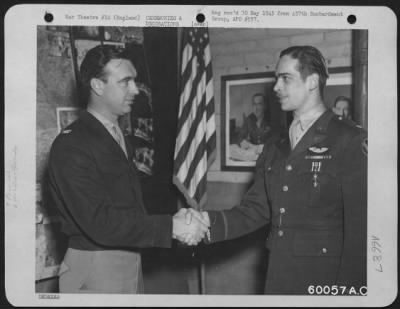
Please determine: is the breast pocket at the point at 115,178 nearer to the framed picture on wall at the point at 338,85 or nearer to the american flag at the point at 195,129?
the american flag at the point at 195,129

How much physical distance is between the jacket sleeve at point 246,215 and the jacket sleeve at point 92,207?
133mm

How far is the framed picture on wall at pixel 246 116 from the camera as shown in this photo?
1206mm

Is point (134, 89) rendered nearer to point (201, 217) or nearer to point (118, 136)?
point (118, 136)

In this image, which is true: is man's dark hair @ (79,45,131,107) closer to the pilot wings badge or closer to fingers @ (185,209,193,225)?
fingers @ (185,209,193,225)

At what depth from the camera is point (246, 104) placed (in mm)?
1225

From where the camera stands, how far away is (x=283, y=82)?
119 centimetres

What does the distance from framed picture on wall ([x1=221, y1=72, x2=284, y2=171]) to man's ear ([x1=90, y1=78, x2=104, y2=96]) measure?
0.99 feet

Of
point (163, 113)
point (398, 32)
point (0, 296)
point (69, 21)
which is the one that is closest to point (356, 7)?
point (398, 32)

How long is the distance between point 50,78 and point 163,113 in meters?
0.29

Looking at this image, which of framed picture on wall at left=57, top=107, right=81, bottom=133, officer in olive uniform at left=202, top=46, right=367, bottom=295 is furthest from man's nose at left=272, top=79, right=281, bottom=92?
framed picture on wall at left=57, top=107, right=81, bottom=133

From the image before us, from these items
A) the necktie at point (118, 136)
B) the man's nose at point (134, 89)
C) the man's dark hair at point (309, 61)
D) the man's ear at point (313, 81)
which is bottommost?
the necktie at point (118, 136)

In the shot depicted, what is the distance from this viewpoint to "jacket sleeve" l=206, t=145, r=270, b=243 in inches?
47.9

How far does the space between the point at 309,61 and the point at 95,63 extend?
522mm

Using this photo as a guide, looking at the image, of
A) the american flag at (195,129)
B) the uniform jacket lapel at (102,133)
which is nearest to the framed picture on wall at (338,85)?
the american flag at (195,129)
